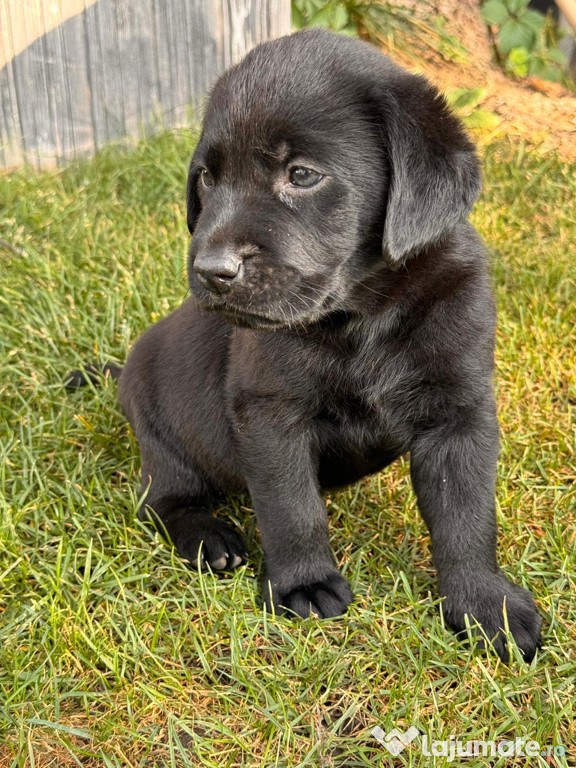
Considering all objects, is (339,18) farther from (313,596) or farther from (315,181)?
(313,596)

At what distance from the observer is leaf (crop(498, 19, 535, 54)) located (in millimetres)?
5125

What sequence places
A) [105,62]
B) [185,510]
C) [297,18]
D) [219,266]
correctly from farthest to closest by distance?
[297,18] → [105,62] → [185,510] → [219,266]

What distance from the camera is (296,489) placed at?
2123 millimetres

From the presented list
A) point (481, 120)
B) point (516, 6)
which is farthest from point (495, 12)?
point (481, 120)

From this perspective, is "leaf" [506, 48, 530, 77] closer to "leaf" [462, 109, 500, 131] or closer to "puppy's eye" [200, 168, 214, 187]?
"leaf" [462, 109, 500, 131]

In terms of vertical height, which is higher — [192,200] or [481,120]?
[192,200]

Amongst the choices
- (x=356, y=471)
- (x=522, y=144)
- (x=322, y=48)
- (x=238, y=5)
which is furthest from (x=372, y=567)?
(x=238, y=5)

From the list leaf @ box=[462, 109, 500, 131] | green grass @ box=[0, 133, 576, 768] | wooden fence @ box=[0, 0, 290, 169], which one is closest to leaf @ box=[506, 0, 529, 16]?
leaf @ box=[462, 109, 500, 131]

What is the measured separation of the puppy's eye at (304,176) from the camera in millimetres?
1854

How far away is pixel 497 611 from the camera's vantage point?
2111mm

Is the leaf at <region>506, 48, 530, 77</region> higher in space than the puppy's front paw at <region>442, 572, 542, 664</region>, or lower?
higher

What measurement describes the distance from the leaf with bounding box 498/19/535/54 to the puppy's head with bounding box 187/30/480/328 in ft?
11.8

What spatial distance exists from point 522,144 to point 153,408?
286 cm

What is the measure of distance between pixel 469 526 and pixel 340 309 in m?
0.62
